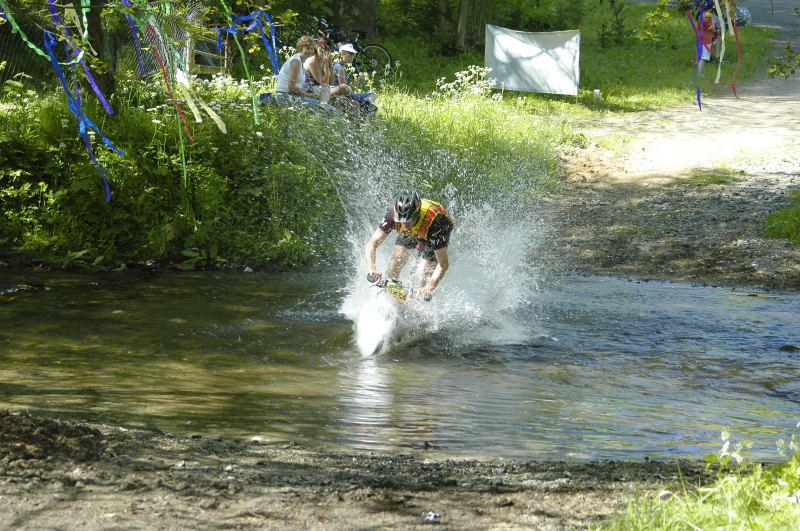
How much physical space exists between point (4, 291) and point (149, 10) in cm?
594

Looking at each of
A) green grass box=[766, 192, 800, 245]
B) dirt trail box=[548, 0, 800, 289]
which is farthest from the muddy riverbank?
green grass box=[766, 192, 800, 245]

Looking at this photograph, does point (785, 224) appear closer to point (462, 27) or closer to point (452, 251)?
point (452, 251)

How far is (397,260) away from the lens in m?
9.31

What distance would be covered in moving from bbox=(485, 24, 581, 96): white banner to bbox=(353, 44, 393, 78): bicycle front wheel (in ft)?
7.95

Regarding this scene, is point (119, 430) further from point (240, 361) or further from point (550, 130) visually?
point (550, 130)

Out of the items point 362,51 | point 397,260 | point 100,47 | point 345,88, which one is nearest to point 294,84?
point 345,88

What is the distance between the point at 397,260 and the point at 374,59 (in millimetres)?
12612

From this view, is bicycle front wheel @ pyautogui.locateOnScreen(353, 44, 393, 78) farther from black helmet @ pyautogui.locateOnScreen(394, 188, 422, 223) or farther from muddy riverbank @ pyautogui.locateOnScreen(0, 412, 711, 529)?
muddy riverbank @ pyautogui.locateOnScreen(0, 412, 711, 529)

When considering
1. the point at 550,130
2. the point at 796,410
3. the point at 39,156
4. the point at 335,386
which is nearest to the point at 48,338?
the point at 335,386

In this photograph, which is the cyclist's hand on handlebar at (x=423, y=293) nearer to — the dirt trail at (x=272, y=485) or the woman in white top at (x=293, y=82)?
the dirt trail at (x=272, y=485)

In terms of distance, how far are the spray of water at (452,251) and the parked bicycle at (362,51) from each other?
237 inches

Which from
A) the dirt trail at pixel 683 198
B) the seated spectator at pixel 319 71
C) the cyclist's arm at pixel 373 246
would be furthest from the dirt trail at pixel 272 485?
the seated spectator at pixel 319 71

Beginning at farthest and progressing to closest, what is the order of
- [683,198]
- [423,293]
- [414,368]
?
[683,198]
[423,293]
[414,368]

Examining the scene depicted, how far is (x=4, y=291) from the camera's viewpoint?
9.60m
